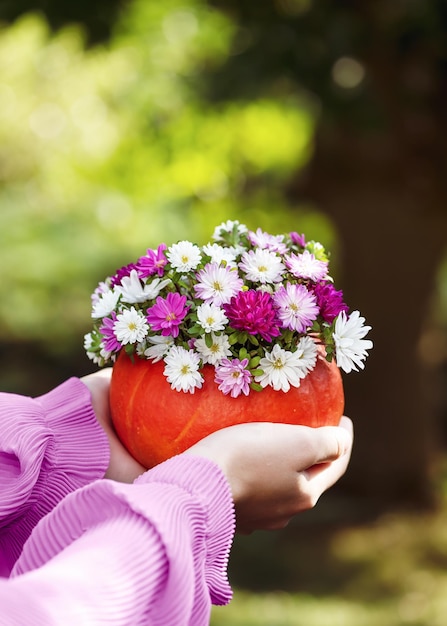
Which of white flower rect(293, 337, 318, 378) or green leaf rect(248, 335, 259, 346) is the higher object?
green leaf rect(248, 335, 259, 346)

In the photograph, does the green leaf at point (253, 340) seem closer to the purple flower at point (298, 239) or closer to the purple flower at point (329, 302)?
the purple flower at point (329, 302)

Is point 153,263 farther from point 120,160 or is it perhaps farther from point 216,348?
point 120,160

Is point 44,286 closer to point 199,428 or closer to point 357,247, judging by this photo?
point 357,247

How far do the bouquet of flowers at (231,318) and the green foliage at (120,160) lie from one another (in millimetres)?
5842

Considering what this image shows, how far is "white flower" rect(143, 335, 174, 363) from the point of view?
5.69 feet

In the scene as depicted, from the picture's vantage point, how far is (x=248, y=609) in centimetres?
584

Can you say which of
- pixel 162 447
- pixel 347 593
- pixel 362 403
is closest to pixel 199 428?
pixel 162 447

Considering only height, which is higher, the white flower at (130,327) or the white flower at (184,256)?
the white flower at (184,256)

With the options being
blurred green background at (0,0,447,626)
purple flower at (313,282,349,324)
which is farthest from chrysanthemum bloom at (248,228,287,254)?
blurred green background at (0,0,447,626)

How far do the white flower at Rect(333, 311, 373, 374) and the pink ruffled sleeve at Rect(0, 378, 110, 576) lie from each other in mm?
557

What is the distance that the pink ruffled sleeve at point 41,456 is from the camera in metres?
1.62

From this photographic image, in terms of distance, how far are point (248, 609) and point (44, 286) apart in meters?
5.30

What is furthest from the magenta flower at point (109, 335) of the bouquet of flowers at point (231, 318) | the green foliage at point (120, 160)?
the green foliage at point (120, 160)

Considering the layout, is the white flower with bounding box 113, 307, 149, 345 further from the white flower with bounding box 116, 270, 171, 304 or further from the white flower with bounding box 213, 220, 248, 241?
the white flower with bounding box 213, 220, 248, 241
